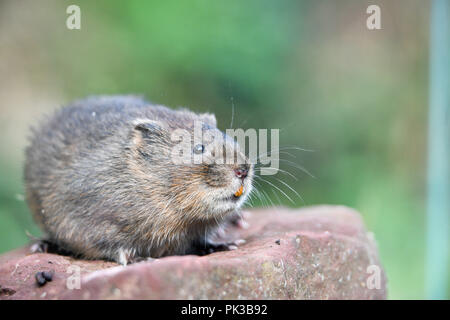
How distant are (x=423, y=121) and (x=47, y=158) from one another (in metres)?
7.64

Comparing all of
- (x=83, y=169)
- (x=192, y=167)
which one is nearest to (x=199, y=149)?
(x=192, y=167)

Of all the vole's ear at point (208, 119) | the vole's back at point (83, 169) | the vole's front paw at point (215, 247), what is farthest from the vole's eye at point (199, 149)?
the vole's front paw at point (215, 247)

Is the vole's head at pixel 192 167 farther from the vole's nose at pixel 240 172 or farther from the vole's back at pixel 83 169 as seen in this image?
the vole's back at pixel 83 169

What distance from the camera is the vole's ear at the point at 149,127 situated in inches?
219

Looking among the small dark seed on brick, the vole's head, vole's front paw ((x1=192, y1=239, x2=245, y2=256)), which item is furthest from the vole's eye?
the small dark seed on brick

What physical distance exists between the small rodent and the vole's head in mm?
10

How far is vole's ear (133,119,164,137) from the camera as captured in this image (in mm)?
Answer: 5574

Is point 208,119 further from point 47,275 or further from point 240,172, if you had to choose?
point 47,275

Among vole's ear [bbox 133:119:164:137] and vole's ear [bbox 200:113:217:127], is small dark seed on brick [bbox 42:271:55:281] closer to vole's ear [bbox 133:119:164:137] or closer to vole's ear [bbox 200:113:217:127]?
vole's ear [bbox 133:119:164:137]

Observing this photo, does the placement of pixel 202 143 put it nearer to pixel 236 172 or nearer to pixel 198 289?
pixel 236 172

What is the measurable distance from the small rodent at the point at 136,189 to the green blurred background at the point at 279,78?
333 cm

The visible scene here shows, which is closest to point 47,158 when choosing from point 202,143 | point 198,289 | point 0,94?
point 202,143

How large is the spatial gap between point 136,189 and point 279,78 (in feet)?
18.5

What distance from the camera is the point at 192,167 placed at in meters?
5.12
